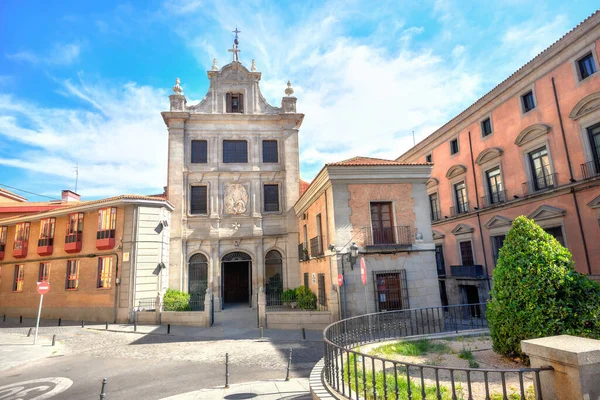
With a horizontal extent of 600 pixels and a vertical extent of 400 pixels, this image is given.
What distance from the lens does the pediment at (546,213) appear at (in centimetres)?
1677

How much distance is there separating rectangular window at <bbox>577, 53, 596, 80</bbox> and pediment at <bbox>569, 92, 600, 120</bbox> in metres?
1.25

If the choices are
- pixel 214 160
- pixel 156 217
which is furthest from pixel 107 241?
pixel 214 160

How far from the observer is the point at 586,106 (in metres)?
15.5

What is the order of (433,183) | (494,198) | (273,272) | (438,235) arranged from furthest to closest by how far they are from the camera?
(433,183), (438,235), (273,272), (494,198)

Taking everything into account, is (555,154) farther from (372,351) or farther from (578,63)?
(372,351)

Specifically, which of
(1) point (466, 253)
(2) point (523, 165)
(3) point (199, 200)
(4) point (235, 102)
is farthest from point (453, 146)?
(3) point (199, 200)

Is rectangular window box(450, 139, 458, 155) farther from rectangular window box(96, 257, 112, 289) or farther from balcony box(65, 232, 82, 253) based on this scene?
balcony box(65, 232, 82, 253)

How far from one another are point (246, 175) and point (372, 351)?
56.7 ft

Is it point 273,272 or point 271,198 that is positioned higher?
point 271,198

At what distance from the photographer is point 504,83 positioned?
20219 mm

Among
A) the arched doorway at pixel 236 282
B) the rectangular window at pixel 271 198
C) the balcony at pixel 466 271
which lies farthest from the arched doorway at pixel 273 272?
the balcony at pixel 466 271

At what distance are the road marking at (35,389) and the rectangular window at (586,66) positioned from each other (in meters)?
23.4

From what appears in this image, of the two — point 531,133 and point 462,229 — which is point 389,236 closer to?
point 531,133

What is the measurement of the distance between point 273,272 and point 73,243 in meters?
12.6
